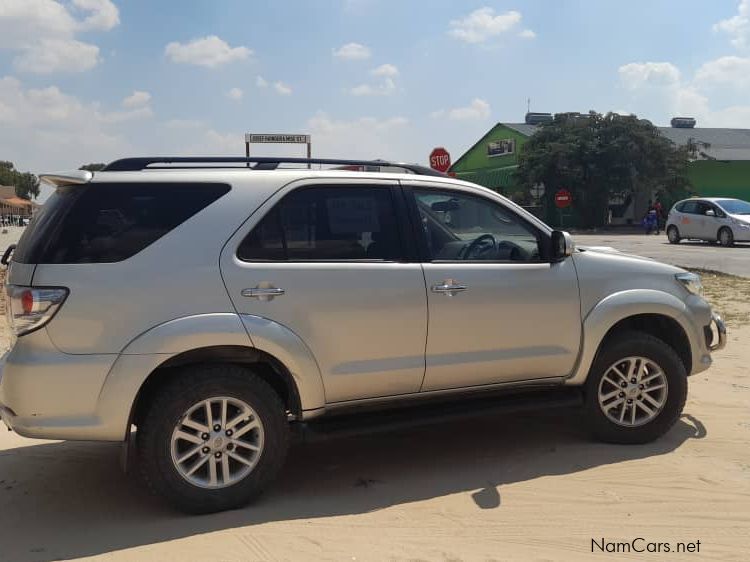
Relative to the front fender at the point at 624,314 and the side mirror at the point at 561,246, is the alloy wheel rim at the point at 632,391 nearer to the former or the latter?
the front fender at the point at 624,314

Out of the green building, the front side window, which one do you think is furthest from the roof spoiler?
the green building

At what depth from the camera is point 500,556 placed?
11.0 ft

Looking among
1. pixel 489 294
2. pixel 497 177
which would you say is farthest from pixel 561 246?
pixel 497 177

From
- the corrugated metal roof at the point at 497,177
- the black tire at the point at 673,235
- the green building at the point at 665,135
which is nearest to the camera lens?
the black tire at the point at 673,235

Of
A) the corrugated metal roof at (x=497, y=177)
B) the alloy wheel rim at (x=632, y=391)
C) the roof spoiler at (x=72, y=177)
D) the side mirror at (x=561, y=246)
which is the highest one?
the corrugated metal roof at (x=497, y=177)

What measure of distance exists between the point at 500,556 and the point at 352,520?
83cm

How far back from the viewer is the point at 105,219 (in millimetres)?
3664

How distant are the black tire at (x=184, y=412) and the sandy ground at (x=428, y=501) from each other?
0.38 ft

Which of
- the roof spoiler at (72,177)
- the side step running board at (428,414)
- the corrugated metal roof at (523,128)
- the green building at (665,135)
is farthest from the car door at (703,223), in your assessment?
the corrugated metal roof at (523,128)

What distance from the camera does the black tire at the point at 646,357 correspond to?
4.74 metres

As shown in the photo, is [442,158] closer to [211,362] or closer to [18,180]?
[211,362]

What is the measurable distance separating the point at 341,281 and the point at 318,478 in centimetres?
131

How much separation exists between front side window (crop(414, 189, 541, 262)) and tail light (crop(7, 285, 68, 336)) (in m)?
2.30

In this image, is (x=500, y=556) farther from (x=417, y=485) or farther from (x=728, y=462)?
(x=728, y=462)
